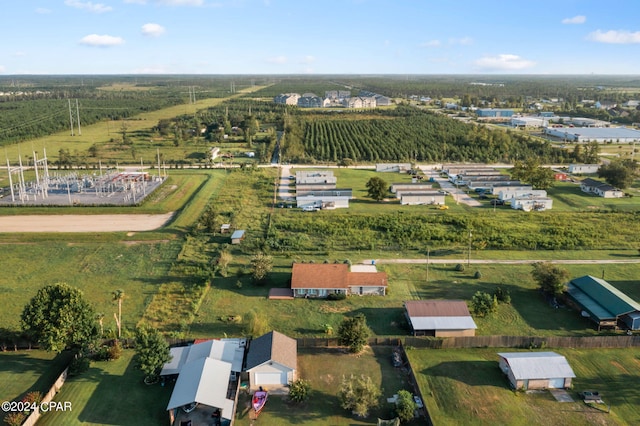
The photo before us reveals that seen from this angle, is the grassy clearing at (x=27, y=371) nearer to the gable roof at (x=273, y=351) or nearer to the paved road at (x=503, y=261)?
the gable roof at (x=273, y=351)

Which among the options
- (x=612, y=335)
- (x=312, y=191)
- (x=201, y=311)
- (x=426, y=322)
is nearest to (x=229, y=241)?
(x=201, y=311)

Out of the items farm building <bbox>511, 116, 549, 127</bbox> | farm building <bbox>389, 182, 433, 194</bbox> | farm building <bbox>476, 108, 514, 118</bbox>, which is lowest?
farm building <bbox>389, 182, 433, 194</bbox>

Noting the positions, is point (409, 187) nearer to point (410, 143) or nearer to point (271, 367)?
point (410, 143)

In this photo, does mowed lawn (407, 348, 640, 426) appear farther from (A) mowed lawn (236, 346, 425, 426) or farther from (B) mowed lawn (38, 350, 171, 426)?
(B) mowed lawn (38, 350, 171, 426)

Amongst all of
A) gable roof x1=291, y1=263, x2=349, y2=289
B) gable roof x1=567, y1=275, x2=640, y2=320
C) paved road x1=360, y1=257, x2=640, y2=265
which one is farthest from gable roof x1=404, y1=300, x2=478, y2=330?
paved road x1=360, y1=257, x2=640, y2=265

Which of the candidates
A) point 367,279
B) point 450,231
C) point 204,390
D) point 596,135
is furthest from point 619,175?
point 204,390

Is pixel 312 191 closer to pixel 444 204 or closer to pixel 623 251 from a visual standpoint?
pixel 444 204
